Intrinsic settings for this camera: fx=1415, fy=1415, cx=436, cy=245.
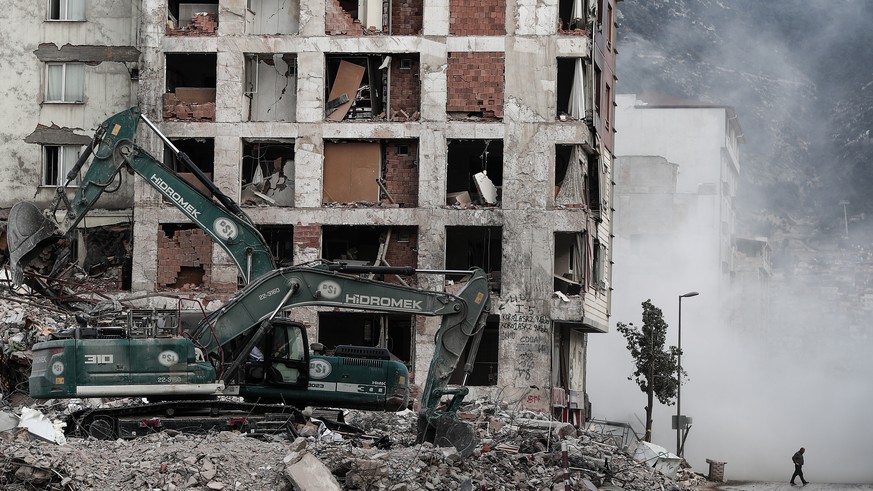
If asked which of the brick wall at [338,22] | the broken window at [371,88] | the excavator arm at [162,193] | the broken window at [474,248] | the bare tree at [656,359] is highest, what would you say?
the brick wall at [338,22]

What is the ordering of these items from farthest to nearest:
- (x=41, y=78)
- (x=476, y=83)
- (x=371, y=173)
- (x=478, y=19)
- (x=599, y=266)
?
(x=599, y=266)
(x=41, y=78)
(x=371, y=173)
(x=478, y=19)
(x=476, y=83)

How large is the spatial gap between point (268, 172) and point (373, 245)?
169 inches

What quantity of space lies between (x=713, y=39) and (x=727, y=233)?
33.0 meters

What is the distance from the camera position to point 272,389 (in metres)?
27.9

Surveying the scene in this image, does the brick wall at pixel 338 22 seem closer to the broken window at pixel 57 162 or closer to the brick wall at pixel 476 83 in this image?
the brick wall at pixel 476 83

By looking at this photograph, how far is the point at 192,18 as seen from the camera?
4747 centimetres

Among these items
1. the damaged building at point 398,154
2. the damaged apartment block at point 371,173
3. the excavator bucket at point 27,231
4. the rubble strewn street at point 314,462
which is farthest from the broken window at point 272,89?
the rubble strewn street at point 314,462

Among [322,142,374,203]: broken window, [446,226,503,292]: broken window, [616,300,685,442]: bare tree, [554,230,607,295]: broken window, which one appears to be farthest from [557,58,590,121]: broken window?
[616,300,685,442]: bare tree

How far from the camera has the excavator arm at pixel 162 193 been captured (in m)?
28.5

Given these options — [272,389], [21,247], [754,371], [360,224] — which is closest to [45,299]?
[21,247]

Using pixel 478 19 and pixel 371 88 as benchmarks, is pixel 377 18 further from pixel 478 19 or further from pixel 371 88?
pixel 478 19

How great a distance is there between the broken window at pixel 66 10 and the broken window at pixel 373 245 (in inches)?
464

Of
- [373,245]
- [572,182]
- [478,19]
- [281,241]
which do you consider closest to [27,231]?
[281,241]

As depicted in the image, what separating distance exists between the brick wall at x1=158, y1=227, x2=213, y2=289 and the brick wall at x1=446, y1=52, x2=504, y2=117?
917 cm
